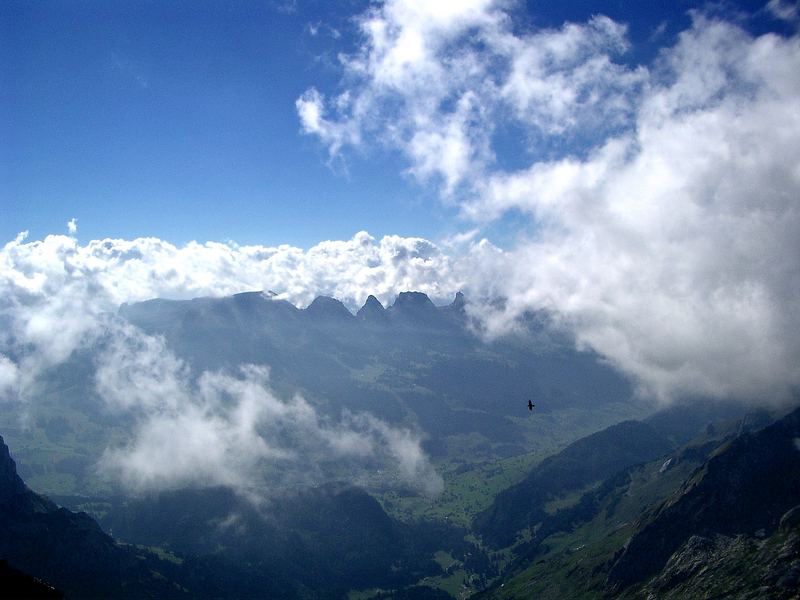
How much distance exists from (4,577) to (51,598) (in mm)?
2571

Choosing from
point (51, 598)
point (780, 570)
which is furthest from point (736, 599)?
point (51, 598)

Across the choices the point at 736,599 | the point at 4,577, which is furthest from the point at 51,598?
the point at 736,599

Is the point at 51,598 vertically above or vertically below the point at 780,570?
above

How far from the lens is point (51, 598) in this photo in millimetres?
28047

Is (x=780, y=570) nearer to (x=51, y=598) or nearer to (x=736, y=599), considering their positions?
(x=736, y=599)

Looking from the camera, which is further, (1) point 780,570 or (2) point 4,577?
(1) point 780,570

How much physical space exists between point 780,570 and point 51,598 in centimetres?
24858

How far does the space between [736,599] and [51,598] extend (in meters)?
243

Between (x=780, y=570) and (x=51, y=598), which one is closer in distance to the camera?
(x=51, y=598)

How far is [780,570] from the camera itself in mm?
197250

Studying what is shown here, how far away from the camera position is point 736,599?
198 meters

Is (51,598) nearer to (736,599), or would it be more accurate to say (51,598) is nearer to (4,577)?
(4,577)

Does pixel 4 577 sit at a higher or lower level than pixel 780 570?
higher

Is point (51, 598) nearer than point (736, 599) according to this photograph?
Yes
